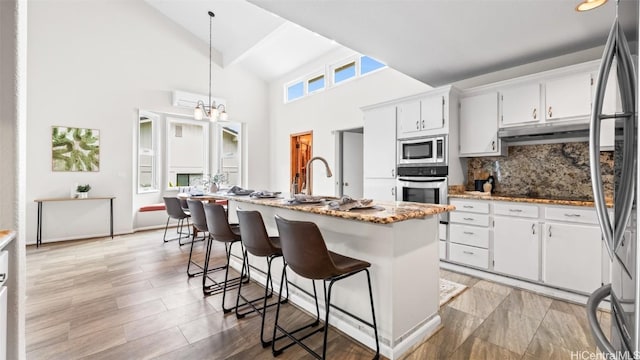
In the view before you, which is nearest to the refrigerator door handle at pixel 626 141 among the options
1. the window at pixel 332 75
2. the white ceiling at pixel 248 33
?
the window at pixel 332 75

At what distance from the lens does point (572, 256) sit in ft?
8.68

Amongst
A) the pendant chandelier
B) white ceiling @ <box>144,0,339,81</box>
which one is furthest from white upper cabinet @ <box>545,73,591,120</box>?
the pendant chandelier

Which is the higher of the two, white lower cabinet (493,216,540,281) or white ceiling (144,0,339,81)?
white ceiling (144,0,339,81)

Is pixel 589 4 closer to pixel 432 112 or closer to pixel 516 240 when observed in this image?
pixel 432 112

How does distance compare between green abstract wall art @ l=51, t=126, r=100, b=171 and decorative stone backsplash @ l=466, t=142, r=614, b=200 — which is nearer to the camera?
decorative stone backsplash @ l=466, t=142, r=614, b=200

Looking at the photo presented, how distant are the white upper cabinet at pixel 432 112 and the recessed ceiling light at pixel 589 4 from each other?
1440 millimetres

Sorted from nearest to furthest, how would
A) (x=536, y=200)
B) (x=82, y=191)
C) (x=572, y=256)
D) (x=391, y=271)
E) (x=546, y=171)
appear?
(x=391, y=271)
(x=572, y=256)
(x=536, y=200)
(x=546, y=171)
(x=82, y=191)

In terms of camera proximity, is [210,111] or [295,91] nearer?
[210,111]

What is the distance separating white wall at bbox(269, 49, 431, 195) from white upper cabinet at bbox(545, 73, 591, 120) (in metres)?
1.82

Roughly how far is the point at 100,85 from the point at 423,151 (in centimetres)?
591

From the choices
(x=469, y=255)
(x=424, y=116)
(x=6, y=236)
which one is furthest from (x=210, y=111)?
(x=469, y=255)

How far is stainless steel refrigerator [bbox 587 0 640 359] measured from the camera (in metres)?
0.79

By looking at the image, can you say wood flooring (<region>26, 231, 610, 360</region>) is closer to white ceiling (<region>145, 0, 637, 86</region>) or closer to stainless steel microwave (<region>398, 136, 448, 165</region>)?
stainless steel microwave (<region>398, 136, 448, 165</region>)

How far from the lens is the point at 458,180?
374 cm
